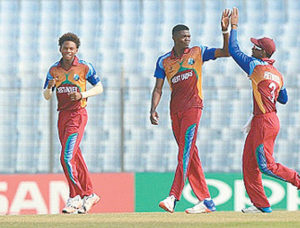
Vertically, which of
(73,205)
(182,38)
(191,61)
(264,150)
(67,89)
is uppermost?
(182,38)

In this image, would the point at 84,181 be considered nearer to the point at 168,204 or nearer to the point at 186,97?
the point at 168,204

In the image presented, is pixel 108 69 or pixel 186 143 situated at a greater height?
pixel 108 69

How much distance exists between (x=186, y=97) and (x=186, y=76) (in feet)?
0.72

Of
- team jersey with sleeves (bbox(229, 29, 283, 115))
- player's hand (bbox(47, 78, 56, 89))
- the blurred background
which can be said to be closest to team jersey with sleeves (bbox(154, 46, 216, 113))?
team jersey with sleeves (bbox(229, 29, 283, 115))

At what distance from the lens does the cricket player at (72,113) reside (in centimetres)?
927

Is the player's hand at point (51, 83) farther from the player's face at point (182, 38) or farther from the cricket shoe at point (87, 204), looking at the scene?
the player's face at point (182, 38)

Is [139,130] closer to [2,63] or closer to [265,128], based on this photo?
[2,63]

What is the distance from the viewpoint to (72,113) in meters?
9.30

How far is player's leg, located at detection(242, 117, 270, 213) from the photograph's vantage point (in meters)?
8.66

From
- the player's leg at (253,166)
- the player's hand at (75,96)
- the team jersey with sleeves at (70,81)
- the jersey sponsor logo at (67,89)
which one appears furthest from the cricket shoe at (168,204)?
the jersey sponsor logo at (67,89)

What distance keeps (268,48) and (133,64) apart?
9.93m
